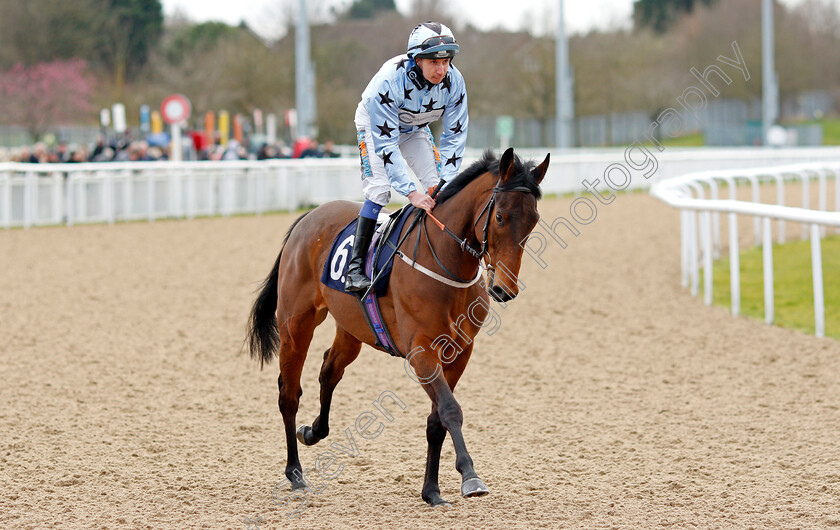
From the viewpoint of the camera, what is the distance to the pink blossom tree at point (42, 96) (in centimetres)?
3475

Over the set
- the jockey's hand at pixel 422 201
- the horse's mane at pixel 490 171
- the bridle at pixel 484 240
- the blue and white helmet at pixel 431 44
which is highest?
the blue and white helmet at pixel 431 44

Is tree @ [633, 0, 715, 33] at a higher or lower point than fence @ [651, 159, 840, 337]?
higher

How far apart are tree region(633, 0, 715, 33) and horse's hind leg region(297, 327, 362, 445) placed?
6315cm

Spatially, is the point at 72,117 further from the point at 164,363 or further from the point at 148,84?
the point at 164,363

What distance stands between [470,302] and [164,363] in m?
3.80

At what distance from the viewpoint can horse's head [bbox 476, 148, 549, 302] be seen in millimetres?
3695

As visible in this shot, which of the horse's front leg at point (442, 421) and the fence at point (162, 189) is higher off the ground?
the fence at point (162, 189)

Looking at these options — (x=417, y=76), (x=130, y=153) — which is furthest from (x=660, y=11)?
(x=417, y=76)

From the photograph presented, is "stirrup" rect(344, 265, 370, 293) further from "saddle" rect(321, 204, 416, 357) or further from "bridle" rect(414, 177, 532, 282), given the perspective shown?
"bridle" rect(414, 177, 532, 282)

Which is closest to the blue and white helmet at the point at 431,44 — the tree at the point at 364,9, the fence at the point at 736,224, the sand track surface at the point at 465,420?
the sand track surface at the point at 465,420

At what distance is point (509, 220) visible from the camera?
376 centimetres

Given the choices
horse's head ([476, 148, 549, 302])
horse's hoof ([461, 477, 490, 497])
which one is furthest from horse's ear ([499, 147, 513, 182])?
horse's hoof ([461, 477, 490, 497])

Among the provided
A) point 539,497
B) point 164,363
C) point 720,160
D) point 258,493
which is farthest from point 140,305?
point 720,160

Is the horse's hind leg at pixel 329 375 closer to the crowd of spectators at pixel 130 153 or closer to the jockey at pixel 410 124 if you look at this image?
the jockey at pixel 410 124
